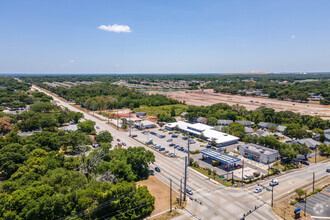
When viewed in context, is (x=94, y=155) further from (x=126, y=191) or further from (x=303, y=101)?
(x=303, y=101)

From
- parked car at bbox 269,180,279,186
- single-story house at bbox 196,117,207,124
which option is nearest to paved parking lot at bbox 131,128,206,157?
single-story house at bbox 196,117,207,124

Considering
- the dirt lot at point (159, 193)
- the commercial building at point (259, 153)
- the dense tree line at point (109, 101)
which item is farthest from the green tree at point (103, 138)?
the dense tree line at point (109, 101)

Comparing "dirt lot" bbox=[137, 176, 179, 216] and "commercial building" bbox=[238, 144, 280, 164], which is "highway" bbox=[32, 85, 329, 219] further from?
"commercial building" bbox=[238, 144, 280, 164]

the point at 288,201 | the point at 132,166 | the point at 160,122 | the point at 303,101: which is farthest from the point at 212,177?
the point at 303,101

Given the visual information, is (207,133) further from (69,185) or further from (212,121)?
(69,185)

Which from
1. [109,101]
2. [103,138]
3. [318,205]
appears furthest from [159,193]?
[109,101]

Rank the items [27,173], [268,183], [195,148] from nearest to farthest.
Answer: [27,173] → [268,183] → [195,148]

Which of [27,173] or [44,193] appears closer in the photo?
[44,193]
